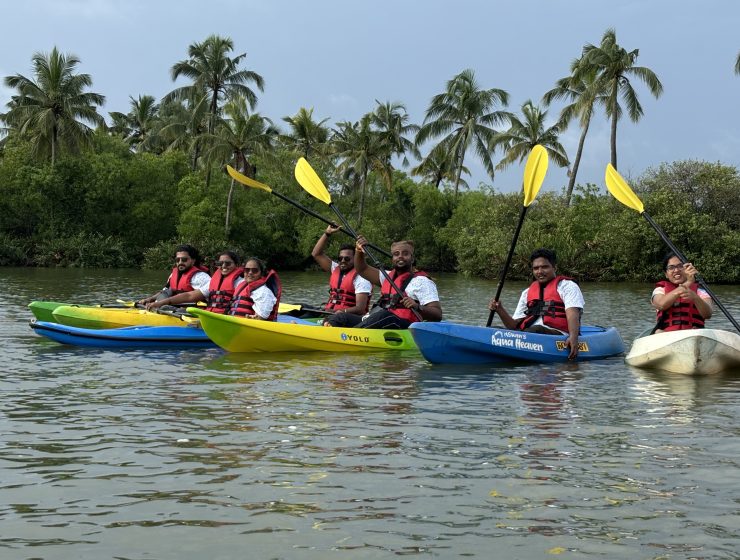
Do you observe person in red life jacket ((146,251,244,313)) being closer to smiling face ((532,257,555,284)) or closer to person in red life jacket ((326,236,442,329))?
person in red life jacket ((326,236,442,329))

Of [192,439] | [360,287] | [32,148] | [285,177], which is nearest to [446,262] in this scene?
[285,177]

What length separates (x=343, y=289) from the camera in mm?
10914

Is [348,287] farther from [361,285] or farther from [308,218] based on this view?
[308,218]

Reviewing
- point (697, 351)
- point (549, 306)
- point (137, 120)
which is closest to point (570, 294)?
point (549, 306)

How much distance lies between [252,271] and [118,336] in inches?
→ 67.7

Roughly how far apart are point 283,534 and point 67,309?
8.15m

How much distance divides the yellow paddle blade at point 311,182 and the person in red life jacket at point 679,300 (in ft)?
15.6

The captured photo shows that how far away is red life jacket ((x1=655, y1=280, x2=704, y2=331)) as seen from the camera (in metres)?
9.05

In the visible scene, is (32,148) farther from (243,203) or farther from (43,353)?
(43,353)

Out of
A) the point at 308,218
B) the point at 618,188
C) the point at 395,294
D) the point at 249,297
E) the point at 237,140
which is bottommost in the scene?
the point at 249,297

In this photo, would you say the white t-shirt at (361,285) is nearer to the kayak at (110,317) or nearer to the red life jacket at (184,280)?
the red life jacket at (184,280)

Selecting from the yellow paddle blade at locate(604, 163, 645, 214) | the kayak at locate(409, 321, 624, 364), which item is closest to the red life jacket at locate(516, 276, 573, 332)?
the kayak at locate(409, 321, 624, 364)

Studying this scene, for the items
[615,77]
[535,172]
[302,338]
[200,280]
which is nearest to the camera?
[302,338]

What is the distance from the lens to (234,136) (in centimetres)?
4003
